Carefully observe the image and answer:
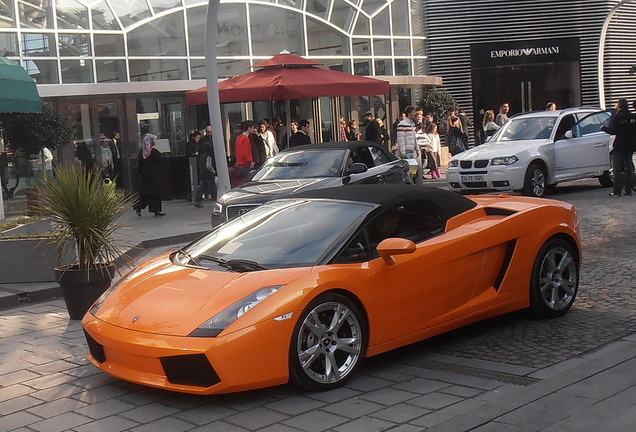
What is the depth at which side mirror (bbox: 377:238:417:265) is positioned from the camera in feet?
19.4

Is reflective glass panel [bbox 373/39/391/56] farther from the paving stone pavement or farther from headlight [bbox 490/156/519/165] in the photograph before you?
the paving stone pavement

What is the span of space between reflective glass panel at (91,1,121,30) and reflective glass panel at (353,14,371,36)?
8.88 metres

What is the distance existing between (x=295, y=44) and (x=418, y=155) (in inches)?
318

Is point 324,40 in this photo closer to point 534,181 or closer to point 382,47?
point 382,47

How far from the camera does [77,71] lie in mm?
22609

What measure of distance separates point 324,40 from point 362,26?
173 centimetres

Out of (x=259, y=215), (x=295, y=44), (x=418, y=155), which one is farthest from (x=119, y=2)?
(x=259, y=215)

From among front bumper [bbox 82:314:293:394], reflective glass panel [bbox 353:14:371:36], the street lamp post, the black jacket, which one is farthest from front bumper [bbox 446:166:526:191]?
reflective glass panel [bbox 353:14:371:36]

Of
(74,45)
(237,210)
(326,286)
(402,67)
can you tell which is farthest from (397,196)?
(402,67)

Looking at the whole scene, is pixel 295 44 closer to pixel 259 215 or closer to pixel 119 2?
pixel 119 2

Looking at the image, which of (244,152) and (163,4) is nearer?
(244,152)

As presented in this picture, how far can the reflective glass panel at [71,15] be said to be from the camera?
22406 mm

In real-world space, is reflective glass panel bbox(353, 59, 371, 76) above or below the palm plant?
above

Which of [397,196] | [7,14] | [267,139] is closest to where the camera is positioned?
[397,196]
